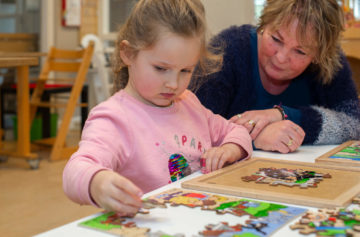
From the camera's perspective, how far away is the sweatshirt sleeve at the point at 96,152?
76 centimetres

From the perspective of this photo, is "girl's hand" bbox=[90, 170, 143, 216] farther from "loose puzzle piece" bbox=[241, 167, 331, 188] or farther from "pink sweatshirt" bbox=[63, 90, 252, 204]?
"loose puzzle piece" bbox=[241, 167, 331, 188]

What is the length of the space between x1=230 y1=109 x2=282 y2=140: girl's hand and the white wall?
0.83 meters

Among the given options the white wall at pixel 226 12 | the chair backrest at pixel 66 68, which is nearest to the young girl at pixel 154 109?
the white wall at pixel 226 12

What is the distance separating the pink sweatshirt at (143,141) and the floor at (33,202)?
1.52 meters

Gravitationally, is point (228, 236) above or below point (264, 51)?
below

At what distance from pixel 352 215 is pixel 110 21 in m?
5.59

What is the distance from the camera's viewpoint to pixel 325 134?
1428 millimetres

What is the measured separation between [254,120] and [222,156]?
0.34 m

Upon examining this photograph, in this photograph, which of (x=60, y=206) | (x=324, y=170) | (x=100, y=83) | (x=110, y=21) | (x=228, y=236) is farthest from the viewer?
(x=110, y=21)

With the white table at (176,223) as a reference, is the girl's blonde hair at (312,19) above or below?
above

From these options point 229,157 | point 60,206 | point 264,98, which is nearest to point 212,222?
point 229,157

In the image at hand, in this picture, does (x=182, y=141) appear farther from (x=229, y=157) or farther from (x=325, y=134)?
(x=325, y=134)

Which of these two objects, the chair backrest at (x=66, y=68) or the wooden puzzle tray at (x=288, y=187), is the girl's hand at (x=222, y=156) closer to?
the wooden puzzle tray at (x=288, y=187)

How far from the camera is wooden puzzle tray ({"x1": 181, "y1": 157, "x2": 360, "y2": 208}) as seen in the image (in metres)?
0.78
